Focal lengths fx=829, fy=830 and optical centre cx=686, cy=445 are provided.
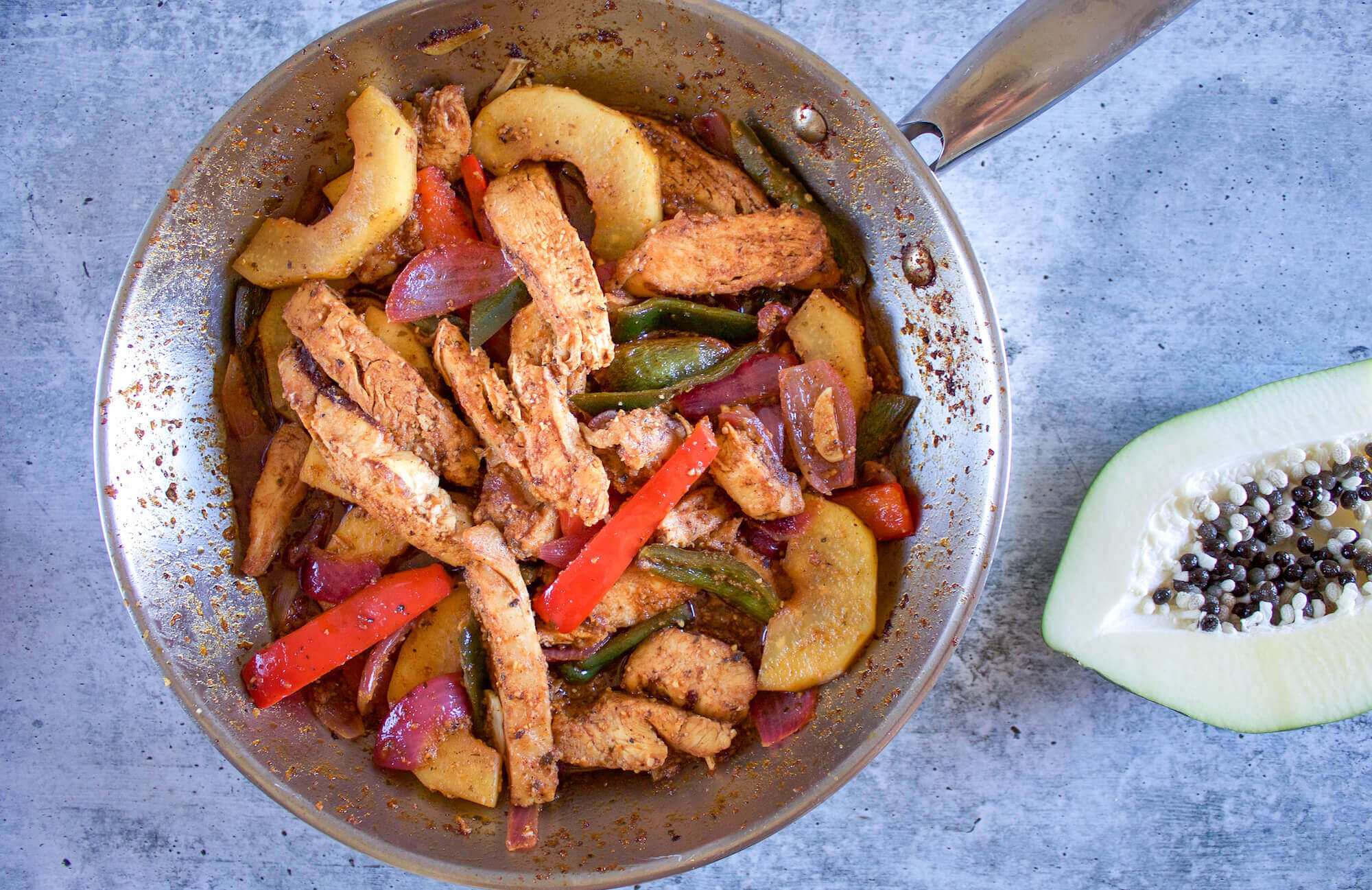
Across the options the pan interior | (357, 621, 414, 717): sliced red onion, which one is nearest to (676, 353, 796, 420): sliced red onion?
the pan interior

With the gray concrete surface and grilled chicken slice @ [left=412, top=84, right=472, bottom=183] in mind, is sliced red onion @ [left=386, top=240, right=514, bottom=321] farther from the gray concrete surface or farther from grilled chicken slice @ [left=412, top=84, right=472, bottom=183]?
the gray concrete surface

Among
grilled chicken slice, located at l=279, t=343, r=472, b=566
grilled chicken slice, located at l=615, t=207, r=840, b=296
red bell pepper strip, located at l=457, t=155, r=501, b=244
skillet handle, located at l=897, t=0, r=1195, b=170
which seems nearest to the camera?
skillet handle, located at l=897, t=0, r=1195, b=170

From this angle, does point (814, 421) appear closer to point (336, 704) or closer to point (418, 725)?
point (418, 725)

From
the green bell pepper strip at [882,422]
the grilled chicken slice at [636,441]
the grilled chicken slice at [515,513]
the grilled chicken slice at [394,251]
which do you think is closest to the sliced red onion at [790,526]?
the green bell pepper strip at [882,422]

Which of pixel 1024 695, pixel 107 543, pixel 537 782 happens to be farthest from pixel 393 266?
pixel 1024 695

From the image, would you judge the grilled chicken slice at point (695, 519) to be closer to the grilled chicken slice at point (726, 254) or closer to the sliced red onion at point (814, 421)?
the sliced red onion at point (814, 421)

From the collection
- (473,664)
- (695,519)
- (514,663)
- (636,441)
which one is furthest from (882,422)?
(473,664)
